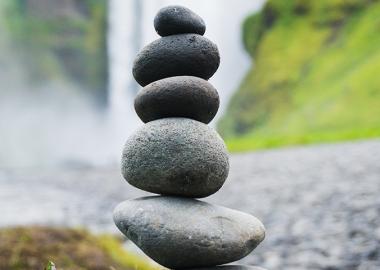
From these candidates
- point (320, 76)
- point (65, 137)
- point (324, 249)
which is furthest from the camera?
point (65, 137)

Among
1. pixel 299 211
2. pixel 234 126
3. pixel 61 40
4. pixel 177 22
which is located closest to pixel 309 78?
pixel 234 126

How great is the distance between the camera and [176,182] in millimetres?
3373

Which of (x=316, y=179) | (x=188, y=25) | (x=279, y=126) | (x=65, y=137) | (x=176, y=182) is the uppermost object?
(x=65, y=137)

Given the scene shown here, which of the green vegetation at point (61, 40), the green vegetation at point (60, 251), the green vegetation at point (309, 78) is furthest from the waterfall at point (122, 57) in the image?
the green vegetation at point (60, 251)

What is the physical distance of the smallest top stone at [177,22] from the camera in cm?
373

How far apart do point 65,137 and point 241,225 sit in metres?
65.7

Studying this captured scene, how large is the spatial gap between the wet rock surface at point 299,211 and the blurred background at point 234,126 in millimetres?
39

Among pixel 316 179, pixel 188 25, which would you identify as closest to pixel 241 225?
pixel 188 25

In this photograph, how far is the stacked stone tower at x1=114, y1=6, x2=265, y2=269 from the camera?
3.21 m

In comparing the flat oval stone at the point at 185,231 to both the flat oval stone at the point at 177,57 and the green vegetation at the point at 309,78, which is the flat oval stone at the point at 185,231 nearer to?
the flat oval stone at the point at 177,57

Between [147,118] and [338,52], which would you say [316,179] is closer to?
[147,118]

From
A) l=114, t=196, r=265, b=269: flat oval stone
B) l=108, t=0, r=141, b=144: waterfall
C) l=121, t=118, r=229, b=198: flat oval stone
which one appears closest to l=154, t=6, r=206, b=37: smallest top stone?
l=121, t=118, r=229, b=198: flat oval stone

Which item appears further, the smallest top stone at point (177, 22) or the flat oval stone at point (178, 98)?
the smallest top stone at point (177, 22)

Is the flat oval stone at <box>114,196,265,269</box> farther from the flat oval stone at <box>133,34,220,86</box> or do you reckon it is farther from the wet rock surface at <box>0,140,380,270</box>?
the wet rock surface at <box>0,140,380,270</box>
